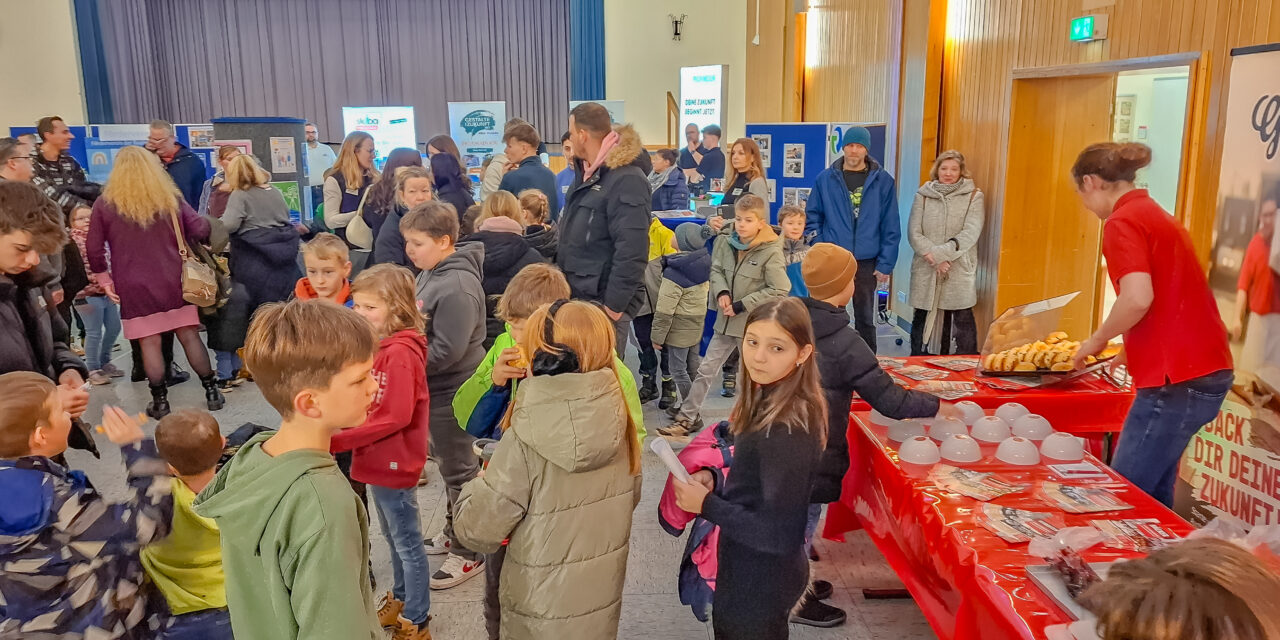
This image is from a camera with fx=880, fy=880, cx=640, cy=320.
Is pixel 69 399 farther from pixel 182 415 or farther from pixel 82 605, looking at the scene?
pixel 82 605

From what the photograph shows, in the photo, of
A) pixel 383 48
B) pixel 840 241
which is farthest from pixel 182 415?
pixel 383 48

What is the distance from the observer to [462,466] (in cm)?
316

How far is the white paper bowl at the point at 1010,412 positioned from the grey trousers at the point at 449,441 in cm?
180

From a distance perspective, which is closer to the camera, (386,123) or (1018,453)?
(1018,453)

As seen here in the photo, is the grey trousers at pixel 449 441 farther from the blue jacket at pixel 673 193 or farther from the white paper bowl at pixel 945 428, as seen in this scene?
the blue jacket at pixel 673 193

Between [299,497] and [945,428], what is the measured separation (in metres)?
1.94

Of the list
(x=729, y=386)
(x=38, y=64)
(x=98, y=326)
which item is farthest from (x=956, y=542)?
(x=38, y=64)

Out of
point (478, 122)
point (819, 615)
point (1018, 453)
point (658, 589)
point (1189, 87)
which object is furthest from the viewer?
point (478, 122)

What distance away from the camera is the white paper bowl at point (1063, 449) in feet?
8.29

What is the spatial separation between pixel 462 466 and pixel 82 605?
1.45m

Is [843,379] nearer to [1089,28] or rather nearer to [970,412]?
[970,412]

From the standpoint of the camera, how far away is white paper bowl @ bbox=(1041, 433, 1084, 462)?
253 centimetres

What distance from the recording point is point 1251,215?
3.15m

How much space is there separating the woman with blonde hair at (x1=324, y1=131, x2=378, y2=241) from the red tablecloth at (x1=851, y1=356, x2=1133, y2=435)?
4.05 meters
